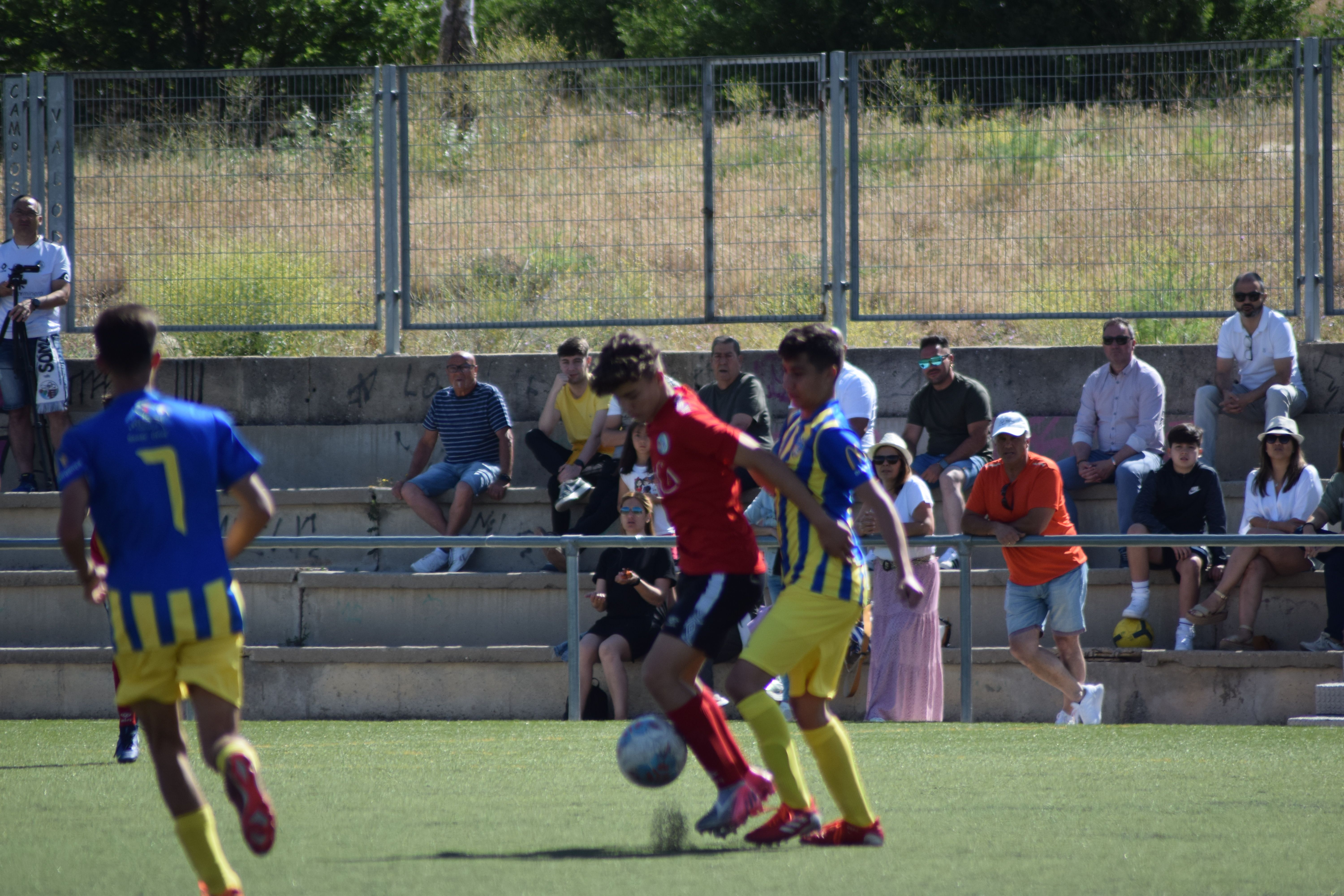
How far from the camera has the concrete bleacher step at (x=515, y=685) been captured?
31.8ft

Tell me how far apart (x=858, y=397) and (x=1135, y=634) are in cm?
245

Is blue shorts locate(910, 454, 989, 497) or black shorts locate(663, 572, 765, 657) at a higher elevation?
blue shorts locate(910, 454, 989, 497)

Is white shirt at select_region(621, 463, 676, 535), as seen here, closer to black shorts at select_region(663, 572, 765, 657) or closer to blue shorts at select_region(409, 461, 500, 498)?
blue shorts at select_region(409, 461, 500, 498)

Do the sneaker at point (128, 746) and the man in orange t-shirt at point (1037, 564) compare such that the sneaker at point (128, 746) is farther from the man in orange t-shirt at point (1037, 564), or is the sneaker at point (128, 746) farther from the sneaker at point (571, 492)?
the man in orange t-shirt at point (1037, 564)

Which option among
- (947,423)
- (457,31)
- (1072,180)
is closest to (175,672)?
(947,423)

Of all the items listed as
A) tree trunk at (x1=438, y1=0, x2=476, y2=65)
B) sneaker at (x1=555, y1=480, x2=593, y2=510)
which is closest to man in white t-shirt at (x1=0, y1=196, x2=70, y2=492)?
sneaker at (x1=555, y1=480, x2=593, y2=510)

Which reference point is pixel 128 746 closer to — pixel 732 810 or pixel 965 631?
pixel 732 810

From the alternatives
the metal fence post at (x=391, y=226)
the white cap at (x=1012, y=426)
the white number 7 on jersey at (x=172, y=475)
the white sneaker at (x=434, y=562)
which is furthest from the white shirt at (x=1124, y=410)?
the white number 7 on jersey at (x=172, y=475)

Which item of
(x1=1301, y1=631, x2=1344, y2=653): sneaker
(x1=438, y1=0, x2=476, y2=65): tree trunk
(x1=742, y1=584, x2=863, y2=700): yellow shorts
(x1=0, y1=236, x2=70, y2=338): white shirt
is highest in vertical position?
(x1=438, y1=0, x2=476, y2=65): tree trunk

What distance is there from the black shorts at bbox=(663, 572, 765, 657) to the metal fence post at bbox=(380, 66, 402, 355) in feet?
26.5

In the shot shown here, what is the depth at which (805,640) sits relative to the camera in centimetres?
512

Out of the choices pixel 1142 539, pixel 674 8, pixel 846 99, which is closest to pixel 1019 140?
pixel 846 99

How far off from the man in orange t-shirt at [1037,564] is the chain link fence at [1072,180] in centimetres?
310

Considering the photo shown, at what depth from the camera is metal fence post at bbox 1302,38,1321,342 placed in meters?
11.9
